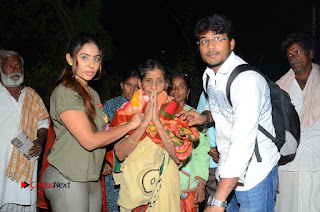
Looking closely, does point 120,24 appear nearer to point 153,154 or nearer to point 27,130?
point 27,130

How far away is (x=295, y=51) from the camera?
376 cm

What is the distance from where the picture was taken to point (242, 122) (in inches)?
78.0

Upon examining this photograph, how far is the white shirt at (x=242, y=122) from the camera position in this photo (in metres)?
1.98

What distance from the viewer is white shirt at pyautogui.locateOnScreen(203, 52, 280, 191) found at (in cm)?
198

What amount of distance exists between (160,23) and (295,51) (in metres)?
12.8

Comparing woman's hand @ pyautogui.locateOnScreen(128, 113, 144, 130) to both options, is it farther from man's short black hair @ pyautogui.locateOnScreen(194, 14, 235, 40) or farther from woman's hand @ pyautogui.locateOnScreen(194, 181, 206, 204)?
woman's hand @ pyautogui.locateOnScreen(194, 181, 206, 204)

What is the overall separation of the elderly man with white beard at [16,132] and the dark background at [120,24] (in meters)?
1.64

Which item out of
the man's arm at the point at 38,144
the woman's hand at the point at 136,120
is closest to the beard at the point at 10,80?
the man's arm at the point at 38,144

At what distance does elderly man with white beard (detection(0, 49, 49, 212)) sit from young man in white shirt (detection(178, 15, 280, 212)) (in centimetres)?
269

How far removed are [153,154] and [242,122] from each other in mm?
1109

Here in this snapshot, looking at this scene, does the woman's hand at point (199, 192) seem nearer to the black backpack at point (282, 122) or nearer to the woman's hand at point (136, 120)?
the black backpack at point (282, 122)

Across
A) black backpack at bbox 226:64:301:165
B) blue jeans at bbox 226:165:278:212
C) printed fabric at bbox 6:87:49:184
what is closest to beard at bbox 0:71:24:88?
printed fabric at bbox 6:87:49:184

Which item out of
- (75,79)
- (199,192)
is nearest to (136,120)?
(75,79)

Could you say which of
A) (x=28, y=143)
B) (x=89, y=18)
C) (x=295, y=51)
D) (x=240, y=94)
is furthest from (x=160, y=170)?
(x=89, y=18)
